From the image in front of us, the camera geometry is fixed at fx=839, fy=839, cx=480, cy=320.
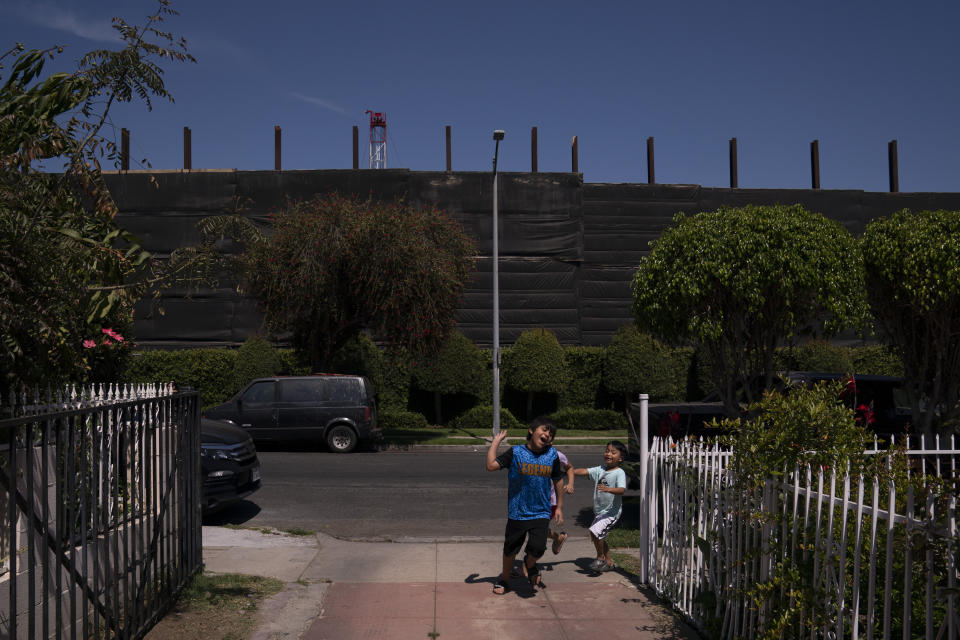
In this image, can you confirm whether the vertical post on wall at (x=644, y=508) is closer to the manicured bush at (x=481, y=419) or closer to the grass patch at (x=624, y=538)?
the grass patch at (x=624, y=538)

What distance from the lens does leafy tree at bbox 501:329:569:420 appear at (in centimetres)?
2516

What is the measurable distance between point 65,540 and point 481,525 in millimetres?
6811

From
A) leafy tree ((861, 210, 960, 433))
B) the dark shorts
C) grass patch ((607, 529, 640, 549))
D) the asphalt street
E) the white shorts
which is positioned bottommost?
the asphalt street

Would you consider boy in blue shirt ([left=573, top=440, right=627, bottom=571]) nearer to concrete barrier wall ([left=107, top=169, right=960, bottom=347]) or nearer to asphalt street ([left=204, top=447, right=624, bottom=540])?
asphalt street ([left=204, top=447, right=624, bottom=540])

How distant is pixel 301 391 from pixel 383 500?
22.8ft

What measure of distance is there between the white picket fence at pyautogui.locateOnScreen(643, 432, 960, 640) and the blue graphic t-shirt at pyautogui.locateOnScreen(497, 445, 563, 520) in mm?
971

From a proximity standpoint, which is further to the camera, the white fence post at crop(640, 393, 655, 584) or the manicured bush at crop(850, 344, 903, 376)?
the manicured bush at crop(850, 344, 903, 376)

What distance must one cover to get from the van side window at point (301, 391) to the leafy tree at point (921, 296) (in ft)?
38.0

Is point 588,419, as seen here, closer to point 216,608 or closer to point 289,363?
point 289,363

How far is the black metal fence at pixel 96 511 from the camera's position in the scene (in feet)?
13.2

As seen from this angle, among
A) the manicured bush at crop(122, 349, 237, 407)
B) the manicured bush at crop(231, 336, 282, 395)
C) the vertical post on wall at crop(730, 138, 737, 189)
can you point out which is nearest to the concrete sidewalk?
the manicured bush at crop(231, 336, 282, 395)

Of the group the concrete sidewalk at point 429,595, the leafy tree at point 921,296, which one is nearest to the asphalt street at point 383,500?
the concrete sidewalk at point 429,595

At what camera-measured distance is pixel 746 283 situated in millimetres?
11156

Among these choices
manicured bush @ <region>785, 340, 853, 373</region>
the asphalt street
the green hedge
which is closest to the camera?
the asphalt street
